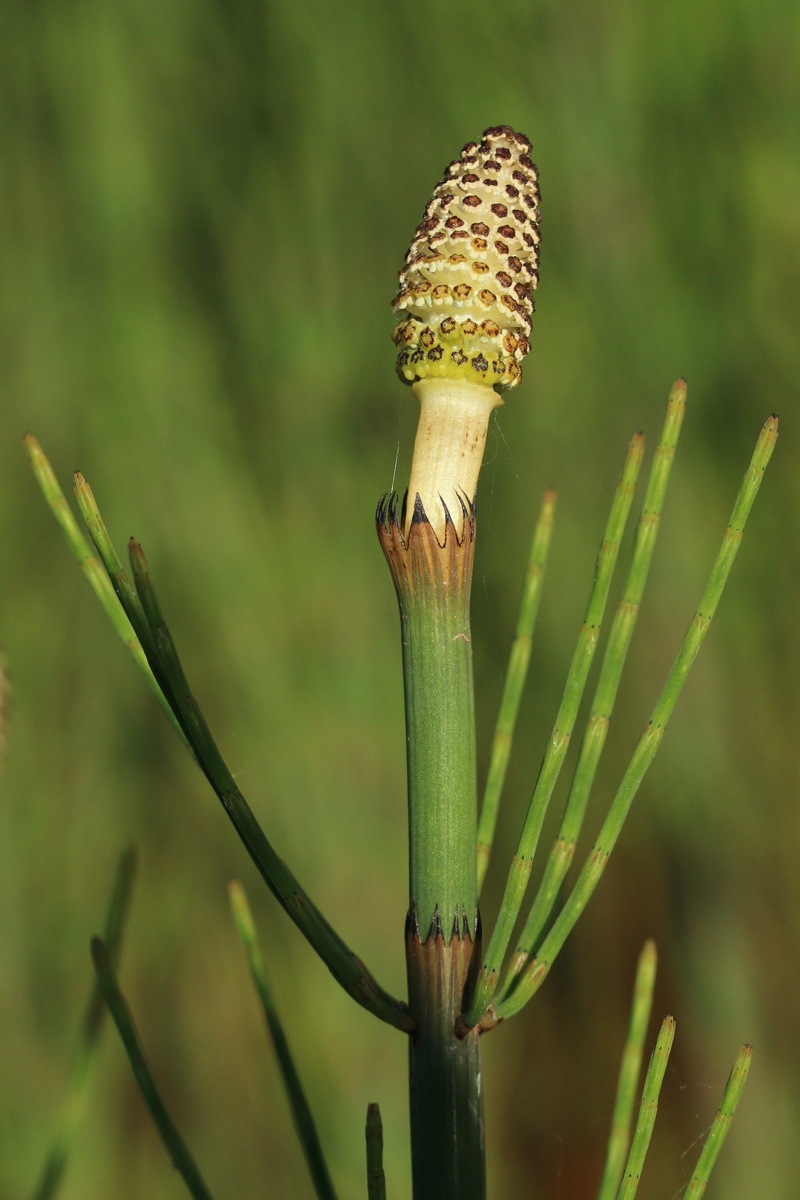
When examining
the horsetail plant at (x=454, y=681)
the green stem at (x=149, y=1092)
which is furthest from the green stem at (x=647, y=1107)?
the green stem at (x=149, y=1092)

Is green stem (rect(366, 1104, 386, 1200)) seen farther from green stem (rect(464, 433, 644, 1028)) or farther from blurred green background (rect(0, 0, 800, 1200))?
blurred green background (rect(0, 0, 800, 1200))

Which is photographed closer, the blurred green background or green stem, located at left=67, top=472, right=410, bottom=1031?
green stem, located at left=67, top=472, right=410, bottom=1031

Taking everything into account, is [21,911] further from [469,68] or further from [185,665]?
[469,68]

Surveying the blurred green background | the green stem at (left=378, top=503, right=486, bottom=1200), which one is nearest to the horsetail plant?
the green stem at (left=378, top=503, right=486, bottom=1200)

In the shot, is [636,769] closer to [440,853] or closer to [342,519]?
Result: [440,853]

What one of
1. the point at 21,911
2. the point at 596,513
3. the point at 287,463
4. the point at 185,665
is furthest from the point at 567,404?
the point at 21,911
